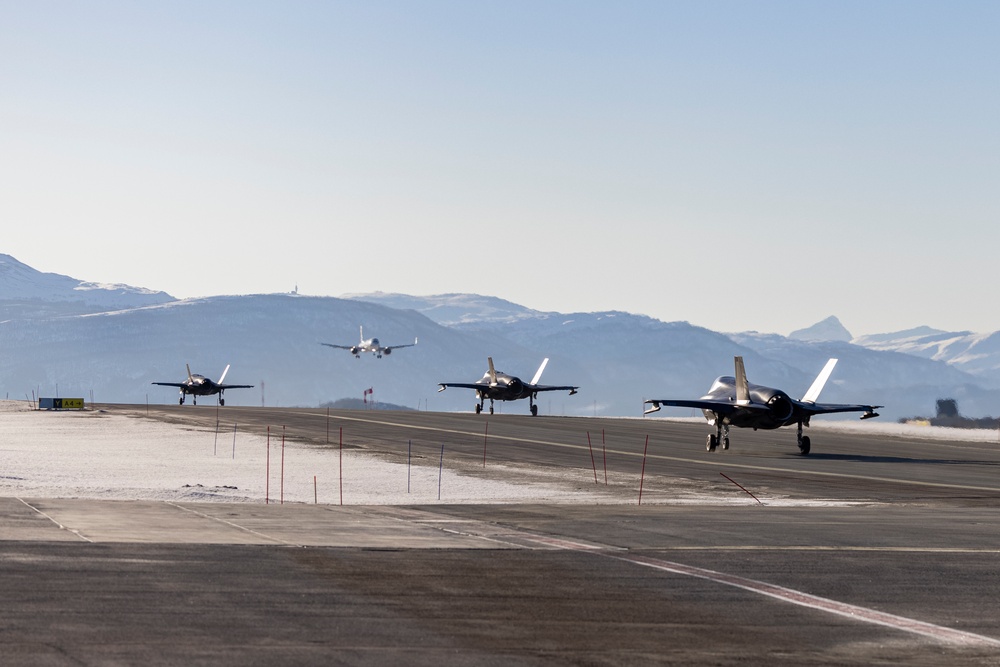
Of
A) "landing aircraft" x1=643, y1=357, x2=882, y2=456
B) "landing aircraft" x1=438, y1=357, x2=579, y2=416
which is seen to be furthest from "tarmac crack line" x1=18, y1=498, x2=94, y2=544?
"landing aircraft" x1=438, y1=357, x2=579, y2=416

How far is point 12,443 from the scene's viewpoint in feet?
163

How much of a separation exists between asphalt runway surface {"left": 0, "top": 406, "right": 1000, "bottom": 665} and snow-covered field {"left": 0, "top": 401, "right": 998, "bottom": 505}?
2237 mm

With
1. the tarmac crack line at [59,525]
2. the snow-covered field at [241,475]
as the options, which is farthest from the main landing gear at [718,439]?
the tarmac crack line at [59,525]

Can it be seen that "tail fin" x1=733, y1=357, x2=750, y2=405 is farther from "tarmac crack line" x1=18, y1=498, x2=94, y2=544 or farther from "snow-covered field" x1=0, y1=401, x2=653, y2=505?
"tarmac crack line" x1=18, y1=498, x2=94, y2=544

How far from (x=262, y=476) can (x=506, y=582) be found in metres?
21.0

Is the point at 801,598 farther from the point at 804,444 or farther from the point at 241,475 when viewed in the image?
the point at 804,444

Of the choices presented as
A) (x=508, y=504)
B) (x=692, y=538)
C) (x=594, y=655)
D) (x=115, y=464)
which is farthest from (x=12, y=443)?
(x=594, y=655)

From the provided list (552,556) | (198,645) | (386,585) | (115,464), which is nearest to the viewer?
(198,645)

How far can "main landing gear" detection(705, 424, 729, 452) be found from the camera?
5188 cm

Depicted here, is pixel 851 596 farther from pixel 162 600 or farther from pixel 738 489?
pixel 738 489

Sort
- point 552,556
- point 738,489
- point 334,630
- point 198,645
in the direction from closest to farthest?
point 198,645
point 334,630
point 552,556
point 738,489

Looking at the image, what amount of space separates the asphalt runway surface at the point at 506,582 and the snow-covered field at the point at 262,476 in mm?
2237

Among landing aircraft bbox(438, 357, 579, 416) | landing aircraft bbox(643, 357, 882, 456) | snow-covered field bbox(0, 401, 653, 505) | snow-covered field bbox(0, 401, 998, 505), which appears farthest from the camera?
landing aircraft bbox(438, 357, 579, 416)

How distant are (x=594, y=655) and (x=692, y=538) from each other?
33.0 feet
